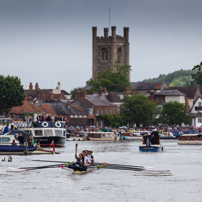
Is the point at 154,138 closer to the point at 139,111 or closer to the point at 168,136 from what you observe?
the point at 168,136

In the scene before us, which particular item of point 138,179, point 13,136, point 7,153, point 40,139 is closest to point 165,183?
point 138,179

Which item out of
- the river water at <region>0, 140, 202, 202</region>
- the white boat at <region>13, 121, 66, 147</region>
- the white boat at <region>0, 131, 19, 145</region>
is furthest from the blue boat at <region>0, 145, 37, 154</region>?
the white boat at <region>13, 121, 66, 147</region>

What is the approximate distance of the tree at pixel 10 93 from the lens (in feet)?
543

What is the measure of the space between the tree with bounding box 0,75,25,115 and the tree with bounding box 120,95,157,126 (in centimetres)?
3958

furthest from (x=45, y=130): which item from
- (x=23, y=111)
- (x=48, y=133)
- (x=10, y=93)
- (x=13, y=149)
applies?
(x=23, y=111)

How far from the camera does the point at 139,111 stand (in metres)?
195

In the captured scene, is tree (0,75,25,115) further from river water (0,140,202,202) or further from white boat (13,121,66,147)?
river water (0,140,202,202)

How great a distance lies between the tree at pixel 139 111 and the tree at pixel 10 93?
3958 centimetres

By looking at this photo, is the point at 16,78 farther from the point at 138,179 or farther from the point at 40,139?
the point at 138,179

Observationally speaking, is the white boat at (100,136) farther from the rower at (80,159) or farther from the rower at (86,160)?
the rower at (80,159)

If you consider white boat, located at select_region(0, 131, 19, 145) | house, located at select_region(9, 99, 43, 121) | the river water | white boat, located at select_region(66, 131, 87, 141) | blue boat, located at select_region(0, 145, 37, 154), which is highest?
house, located at select_region(9, 99, 43, 121)

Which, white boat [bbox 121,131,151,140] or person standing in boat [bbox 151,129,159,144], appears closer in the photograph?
person standing in boat [bbox 151,129,159,144]

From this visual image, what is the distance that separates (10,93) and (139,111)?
43.5m

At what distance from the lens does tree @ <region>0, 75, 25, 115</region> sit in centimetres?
16538
